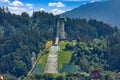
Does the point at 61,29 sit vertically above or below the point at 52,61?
above

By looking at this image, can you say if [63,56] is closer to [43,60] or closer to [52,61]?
[52,61]

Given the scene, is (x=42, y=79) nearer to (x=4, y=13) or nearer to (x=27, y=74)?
(x=27, y=74)

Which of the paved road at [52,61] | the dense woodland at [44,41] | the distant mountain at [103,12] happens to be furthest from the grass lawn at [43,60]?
the distant mountain at [103,12]

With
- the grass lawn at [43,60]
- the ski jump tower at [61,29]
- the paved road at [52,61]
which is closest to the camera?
the paved road at [52,61]

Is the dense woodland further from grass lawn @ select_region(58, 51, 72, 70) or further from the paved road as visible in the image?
the paved road

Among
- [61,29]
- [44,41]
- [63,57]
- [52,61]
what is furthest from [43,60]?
[61,29]

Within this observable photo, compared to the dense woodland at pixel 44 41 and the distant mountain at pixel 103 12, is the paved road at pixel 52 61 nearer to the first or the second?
the dense woodland at pixel 44 41
